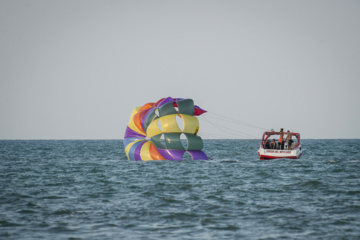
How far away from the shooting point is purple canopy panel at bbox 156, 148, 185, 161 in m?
32.3

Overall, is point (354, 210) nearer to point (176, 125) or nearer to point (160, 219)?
point (160, 219)

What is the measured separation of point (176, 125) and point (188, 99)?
2.15 meters

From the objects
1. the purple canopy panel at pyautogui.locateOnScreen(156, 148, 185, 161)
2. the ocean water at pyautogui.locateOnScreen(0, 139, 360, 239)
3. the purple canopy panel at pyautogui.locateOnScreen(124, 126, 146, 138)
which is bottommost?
the ocean water at pyautogui.locateOnScreen(0, 139, 360, 239)

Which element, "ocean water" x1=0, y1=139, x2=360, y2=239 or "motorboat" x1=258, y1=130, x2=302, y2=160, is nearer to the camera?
"ocean water" x1=0, y1=139, x2=360, y2=239

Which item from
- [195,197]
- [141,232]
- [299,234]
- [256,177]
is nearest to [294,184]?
[256,177]

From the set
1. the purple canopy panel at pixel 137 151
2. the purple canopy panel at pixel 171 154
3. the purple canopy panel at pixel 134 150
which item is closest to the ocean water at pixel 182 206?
the purple canopy panel at pixel 171 154

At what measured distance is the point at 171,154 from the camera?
32.4 metres

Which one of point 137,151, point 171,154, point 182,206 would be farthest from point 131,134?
point 182,206

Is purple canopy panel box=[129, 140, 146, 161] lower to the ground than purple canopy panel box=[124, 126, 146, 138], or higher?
lower

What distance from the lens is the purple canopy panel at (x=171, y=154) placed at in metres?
32.3

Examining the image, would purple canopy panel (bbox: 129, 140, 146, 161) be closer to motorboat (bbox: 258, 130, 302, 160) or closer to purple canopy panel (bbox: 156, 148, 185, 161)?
purple canopy panel (bbox: 156, 148, 185, 161)

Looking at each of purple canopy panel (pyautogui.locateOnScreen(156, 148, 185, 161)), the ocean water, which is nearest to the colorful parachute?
purple canopy panel (pyautogui.locateOnScreen(156, 148, 185, 161))

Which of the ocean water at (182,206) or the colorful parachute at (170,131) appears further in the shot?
the colorful parachute at (170,131)

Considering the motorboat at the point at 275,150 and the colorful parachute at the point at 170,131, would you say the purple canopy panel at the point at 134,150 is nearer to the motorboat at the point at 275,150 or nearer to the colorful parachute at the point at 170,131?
the colorful parachute at the point at 170,131
